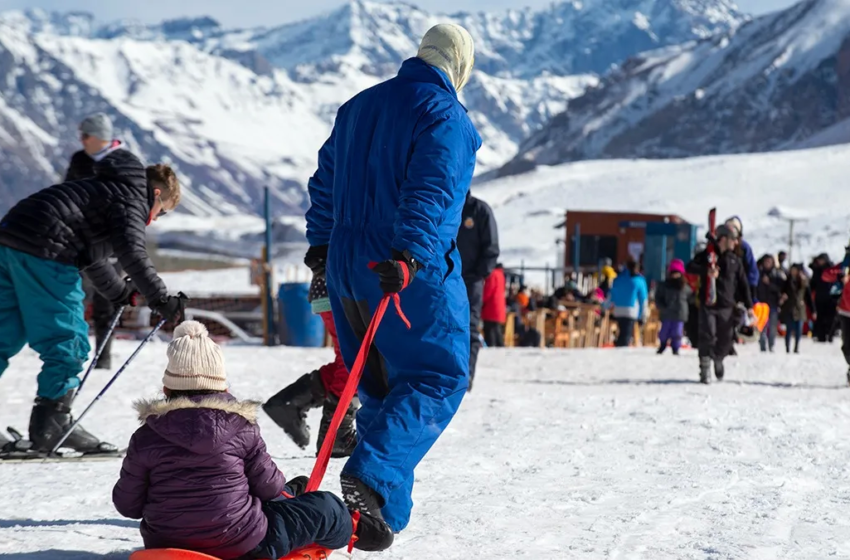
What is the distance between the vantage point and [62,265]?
409cm

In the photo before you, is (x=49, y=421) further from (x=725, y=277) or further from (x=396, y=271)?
(x=725, y=277)

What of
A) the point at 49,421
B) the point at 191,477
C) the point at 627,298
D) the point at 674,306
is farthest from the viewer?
the point at 627,298

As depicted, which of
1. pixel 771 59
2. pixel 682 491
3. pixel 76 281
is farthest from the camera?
pixel 771 59

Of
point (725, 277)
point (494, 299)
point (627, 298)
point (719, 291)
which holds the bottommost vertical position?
point (627, 298)

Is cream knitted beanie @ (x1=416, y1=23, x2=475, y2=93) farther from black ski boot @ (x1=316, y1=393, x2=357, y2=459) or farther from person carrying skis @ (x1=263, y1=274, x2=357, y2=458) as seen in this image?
black ski boot @ (x1=316, y1=393, x2=357, y2=459)

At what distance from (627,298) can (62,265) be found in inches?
376

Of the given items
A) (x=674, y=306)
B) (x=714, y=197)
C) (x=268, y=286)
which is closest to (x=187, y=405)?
(x=674, y=306)

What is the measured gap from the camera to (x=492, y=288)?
9.99 metres

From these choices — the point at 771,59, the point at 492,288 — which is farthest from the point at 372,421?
the point at 771,59

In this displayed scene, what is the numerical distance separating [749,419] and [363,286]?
3.44 m

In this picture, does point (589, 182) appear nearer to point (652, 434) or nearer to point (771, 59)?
point (652, 434)

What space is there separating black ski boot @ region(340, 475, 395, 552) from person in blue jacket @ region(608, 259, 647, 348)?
10.2 m

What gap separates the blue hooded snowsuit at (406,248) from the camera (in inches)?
114

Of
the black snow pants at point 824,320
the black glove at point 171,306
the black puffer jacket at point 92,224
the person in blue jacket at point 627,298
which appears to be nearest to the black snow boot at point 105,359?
the black puffer jacket at point 92,224
